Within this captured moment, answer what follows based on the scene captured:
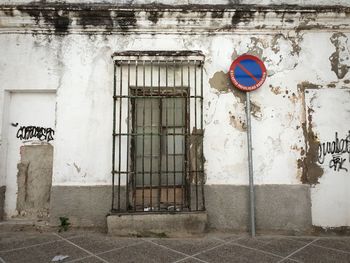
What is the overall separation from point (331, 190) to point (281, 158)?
0.99 metres

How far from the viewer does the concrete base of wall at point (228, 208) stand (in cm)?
437

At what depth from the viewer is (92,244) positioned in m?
3.71

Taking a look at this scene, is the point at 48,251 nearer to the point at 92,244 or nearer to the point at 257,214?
the point at 92,244

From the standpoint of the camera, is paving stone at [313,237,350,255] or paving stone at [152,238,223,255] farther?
paving stone at [313,237,350,255]

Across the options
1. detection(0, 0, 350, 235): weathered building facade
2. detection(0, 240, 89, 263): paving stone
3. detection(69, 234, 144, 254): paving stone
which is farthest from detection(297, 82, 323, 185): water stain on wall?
detection(0, 240, 89, 263): paving stone

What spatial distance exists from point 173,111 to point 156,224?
1972 mm

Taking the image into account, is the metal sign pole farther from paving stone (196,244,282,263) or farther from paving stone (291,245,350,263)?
paving stone (291,245,350,263)

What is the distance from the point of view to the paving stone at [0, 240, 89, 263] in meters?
3.20

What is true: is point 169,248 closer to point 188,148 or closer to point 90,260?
point 90,260

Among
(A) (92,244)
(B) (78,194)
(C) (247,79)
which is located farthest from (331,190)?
(B) (78,194)

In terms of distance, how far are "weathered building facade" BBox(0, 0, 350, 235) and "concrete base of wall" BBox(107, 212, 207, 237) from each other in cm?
27

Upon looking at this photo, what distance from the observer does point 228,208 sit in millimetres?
4391

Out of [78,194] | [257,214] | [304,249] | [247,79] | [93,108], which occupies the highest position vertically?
[247,79]

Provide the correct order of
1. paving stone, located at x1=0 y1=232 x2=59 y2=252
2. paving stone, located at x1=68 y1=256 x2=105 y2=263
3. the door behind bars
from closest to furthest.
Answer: paving stone, located at x1=68 y1=256 x2=105 y2=263 → paving stone, located at x1=0 y1=232 x2=59 y2=252 → the door behind bars
